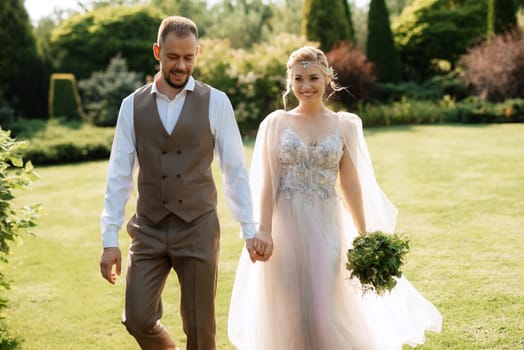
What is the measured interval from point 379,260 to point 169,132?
1335mm

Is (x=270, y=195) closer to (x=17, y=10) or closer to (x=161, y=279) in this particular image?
(x=161, y=279)

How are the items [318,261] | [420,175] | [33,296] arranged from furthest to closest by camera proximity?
[420,175] < [33,296] < [318,261]

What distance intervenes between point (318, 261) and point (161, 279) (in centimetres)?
102

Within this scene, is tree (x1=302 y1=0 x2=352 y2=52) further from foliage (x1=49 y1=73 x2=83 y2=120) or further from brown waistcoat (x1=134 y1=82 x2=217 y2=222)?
brown waistcoat (x1=134 y1=82 x2=217 y2=222)

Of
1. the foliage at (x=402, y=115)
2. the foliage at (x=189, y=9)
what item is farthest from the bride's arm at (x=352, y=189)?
the foliage at (x=189, y=9)

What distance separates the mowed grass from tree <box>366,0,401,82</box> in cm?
995

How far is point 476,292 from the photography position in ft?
16.5

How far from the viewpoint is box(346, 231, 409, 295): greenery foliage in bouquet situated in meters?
3.39

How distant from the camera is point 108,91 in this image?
20.2 m

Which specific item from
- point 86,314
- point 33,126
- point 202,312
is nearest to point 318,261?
point 202,312

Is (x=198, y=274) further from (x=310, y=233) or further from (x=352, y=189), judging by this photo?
(x=352, y=189)

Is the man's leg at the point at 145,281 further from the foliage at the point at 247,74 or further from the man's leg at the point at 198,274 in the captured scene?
the foliage at the point at 247,74

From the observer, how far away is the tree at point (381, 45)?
21.3 metres

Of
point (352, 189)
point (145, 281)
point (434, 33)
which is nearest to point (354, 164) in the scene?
point (352, 189)
